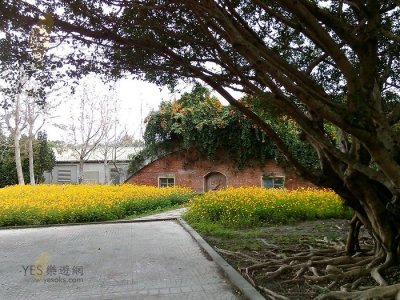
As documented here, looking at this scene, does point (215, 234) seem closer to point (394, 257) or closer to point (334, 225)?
point (334, 225)

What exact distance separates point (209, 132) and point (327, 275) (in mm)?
15339

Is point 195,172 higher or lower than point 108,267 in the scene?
higher

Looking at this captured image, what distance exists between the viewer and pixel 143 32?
19.4 feet

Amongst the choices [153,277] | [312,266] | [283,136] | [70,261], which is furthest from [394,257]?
[283,136]

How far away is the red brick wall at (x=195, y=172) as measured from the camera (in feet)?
63.2

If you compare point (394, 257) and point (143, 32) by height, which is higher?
point (143, 32)

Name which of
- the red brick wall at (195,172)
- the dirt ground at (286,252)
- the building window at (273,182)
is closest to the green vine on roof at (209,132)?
the red brick wall at (195,172)

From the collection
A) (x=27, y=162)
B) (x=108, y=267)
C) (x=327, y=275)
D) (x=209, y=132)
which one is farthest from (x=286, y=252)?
(x=27, y=162)

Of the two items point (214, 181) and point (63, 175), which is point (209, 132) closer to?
point (214, 181)

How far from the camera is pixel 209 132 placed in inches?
772

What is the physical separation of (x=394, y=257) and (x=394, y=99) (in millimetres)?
3577

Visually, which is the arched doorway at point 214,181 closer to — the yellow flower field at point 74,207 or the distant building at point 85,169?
the yellow flower field at point 74,207

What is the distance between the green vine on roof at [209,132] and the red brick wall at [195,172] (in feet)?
1.41

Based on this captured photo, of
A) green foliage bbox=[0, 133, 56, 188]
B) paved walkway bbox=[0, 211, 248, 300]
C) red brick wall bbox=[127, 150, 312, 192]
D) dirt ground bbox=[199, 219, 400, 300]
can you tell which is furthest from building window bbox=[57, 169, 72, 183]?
dirt ground bbox=[199, 219, 400, 300]
